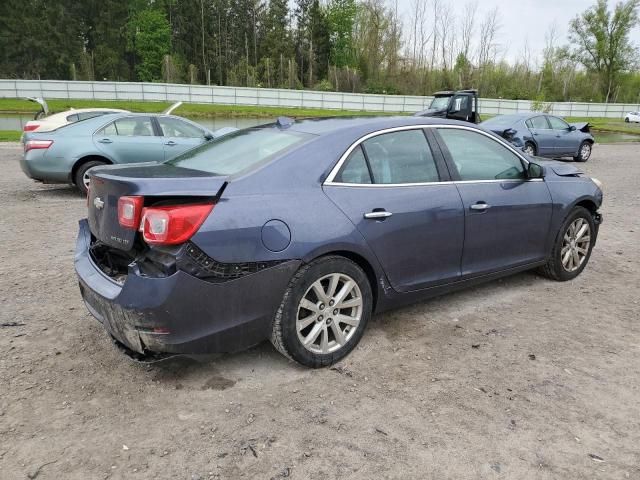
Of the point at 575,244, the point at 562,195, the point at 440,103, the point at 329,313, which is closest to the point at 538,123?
the point at 440,103

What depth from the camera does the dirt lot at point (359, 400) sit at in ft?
8.30

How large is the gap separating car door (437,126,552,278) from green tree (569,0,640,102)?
221 feet

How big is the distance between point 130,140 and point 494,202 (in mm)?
7027

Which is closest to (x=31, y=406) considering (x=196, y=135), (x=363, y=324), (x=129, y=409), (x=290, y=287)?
(x=129, y=409)

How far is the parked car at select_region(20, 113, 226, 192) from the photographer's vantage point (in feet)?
28.6

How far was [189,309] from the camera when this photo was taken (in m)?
2.85

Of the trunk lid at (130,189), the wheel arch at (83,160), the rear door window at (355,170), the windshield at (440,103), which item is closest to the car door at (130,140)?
the wheel arch at (83,160)

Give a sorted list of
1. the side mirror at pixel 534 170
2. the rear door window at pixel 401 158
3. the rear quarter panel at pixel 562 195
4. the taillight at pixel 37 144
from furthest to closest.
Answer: the taillight at pixel 37 144, the rear quarter panel at pixel 562 195, the side mirror at pixel 534 170, the rear door window at pixel 401 158

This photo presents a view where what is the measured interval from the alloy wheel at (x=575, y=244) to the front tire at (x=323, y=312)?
2.42 m

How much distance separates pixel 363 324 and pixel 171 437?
1.41 m

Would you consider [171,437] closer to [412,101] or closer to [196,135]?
[196,135]

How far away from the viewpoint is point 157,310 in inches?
111

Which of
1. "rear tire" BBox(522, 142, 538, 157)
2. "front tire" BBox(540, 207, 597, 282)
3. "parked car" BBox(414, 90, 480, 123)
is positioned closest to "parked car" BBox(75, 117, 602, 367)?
"front tire" BBox(540, 207, 597, 282)

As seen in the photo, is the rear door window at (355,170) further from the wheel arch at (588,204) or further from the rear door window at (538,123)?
the rear door window at (538,123)
